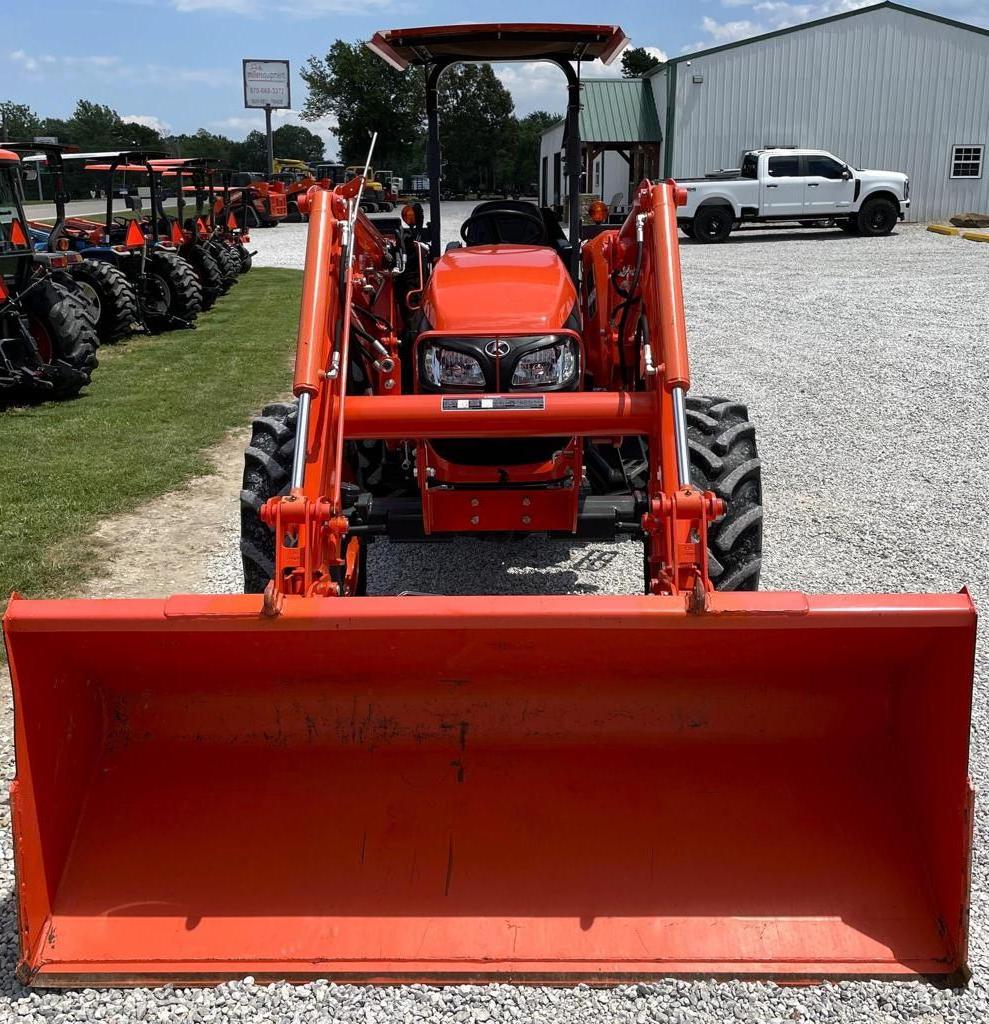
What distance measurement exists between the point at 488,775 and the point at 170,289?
12093 millimetres

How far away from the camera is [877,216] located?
23500mm

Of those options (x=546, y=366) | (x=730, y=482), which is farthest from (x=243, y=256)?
(x=730, y=482)

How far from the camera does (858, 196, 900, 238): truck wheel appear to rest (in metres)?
23.4

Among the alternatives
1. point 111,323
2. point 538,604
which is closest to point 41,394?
point 111,323

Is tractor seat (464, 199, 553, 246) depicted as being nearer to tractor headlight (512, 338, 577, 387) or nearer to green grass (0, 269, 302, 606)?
tractor headlight (512, 338, 577, 387)

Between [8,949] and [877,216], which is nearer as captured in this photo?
[8,949]

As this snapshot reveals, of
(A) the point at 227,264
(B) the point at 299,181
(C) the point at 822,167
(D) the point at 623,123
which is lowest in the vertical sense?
(A) the point at 227,264

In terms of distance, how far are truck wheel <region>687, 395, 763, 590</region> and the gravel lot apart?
944mm

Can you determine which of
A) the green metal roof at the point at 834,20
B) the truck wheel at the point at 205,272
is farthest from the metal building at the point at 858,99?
the truck wheel at the point at 205,272

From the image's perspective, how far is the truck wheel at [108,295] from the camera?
1202cm

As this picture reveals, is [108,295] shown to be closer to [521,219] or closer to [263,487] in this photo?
[521,219]

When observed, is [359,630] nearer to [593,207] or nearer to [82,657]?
[82,657]

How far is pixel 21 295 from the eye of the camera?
9062 millimetres

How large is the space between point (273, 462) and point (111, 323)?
9.26 m
